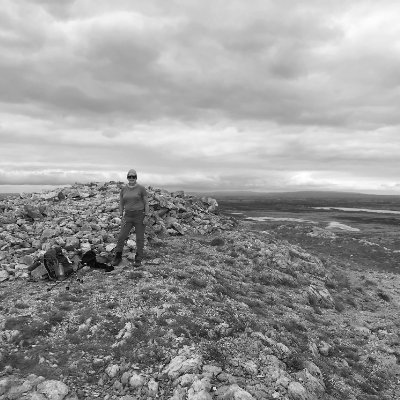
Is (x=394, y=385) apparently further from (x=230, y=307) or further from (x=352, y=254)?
(x=352, y=254)

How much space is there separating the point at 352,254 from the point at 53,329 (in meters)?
36.6

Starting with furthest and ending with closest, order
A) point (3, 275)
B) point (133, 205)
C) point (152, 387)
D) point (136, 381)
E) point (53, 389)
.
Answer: point (133, 205), point (3, 275), point (136, 381), point (152, 387), point (53, 389)

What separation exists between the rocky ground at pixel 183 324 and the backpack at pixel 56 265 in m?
0.41

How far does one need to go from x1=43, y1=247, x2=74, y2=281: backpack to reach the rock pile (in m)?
0.78

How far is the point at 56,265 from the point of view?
14.7 m

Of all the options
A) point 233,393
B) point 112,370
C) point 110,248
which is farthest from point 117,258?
point 233,393

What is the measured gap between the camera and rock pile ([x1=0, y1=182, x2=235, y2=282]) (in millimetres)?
17109

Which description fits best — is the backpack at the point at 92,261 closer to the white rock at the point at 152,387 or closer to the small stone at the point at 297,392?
the white rock at the point at 152,387

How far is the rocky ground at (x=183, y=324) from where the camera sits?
8.97 m

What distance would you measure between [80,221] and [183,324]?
12121 mm

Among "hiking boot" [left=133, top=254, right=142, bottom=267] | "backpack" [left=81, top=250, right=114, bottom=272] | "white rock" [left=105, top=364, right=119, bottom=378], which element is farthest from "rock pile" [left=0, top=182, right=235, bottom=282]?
"white rock" [left=105, top=364, right=119, bottom=378]

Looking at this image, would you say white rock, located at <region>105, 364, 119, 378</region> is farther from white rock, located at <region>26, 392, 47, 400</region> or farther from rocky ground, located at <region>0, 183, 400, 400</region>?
white rock, located at <region>26, 392, 47, 400</region>

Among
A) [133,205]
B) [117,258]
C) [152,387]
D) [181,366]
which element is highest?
[133,205]

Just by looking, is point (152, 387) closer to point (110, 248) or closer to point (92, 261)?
point (92, 261)
